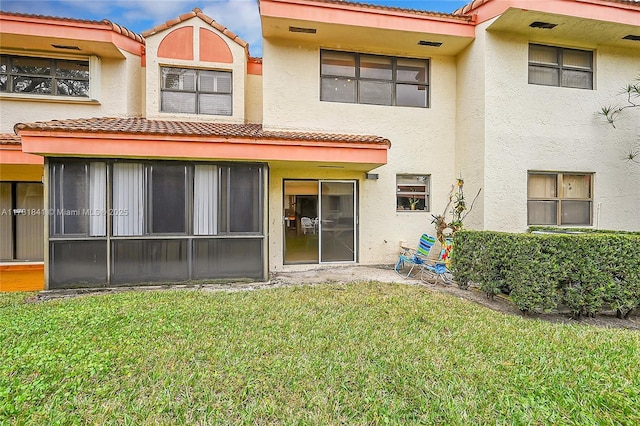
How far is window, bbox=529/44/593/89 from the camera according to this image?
30.4ft

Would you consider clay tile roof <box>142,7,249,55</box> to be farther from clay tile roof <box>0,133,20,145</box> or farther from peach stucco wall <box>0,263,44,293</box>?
peach stucco wall <box>0,263,44,293</box>

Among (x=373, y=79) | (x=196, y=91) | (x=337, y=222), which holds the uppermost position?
(x=373, y=79)

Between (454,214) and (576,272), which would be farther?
(454,214)

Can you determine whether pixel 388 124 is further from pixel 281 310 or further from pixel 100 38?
pixel 100 38

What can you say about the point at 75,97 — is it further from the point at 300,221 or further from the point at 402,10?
the point at 402,10

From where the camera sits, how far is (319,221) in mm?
9383

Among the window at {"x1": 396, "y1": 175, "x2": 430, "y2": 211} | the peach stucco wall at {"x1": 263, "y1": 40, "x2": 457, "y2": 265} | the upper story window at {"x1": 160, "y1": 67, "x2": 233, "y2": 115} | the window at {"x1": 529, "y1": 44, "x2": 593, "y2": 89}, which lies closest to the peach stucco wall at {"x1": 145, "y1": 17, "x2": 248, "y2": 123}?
the upper story window at {"x1": 160, "y1": 67, "x2": 233, "y2": 115}

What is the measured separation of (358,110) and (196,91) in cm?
542

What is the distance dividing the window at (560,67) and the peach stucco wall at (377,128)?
2331mm

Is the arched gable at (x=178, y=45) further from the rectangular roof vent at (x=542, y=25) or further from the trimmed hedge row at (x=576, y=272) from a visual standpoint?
the trimmed hedge row at (x=576, y=272)

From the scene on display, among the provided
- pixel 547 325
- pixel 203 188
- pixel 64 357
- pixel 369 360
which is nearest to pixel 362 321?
pixel 369 360

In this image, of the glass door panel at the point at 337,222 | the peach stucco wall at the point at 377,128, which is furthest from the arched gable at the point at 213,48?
the glass door panel at the point at 337,222

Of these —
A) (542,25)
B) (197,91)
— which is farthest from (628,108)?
(197,91)

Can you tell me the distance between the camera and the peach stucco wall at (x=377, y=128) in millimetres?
9133
